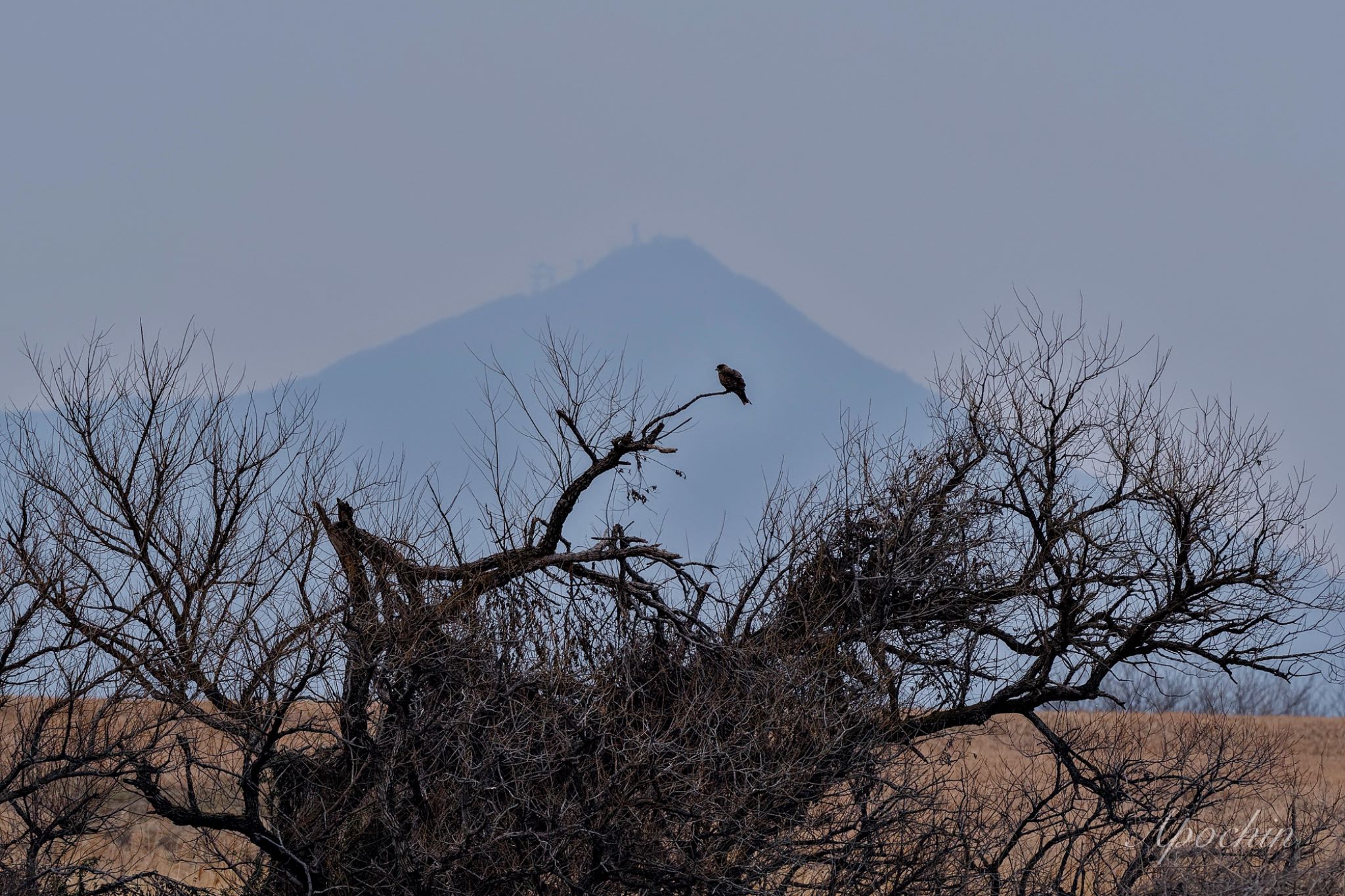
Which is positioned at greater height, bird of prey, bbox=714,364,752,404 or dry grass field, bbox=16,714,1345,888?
bird of prey, bbox=714,364,752,404

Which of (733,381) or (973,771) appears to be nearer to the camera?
(733,381)

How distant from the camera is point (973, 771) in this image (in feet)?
58.2

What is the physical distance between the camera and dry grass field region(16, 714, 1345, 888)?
12.9 metres

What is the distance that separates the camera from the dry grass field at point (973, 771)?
12930 millimetres

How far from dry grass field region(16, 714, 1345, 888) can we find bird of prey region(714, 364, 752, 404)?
15.3ft

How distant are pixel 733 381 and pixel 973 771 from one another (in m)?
8.40

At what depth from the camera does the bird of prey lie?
42.2ft

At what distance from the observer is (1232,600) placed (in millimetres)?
14094

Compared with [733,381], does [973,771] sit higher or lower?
lower

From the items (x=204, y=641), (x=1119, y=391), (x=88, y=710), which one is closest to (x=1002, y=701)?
(x=1119, y=391)

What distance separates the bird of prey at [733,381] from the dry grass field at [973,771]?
4.68 meters

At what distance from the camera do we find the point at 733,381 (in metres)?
12.9

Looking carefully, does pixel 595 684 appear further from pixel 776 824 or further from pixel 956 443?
pixel 956 443

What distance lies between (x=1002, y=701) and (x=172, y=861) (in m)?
10.3
